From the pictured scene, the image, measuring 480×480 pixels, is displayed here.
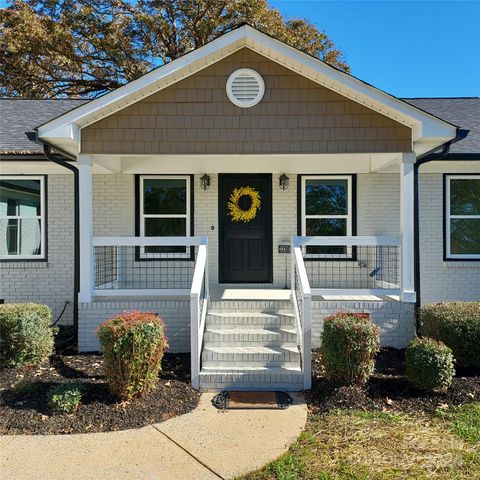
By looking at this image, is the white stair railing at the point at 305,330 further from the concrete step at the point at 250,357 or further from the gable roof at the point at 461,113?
the gable roof at the point at 461,113

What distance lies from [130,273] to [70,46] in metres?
14.4

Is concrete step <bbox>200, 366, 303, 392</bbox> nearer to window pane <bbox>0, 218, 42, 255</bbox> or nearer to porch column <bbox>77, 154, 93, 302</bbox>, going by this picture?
porch column <bbox>77, 154, 93, 302</bbox>

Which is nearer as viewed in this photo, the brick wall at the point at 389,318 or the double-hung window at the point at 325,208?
the brick wall at the point at 389,318

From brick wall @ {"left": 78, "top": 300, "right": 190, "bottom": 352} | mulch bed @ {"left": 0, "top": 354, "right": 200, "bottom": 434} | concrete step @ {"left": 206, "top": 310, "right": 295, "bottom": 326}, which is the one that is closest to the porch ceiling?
brick wall @ {"left": 78, "top": 300, "right": 190, "bottom": 352}

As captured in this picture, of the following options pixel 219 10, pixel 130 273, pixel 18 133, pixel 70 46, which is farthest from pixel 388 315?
pixel 70 46

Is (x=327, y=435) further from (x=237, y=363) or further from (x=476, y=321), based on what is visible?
(x=476, y=321)

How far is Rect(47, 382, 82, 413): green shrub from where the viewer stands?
14.6ft

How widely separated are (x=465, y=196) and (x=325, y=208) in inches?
107

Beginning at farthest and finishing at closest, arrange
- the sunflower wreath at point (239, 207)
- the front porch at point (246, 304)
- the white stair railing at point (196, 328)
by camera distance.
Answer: the sunflower wreath at point (239, 207)
the front porch at point (246, 304)
the white stair railing at point (196, 328)

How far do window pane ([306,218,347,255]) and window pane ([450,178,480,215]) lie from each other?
2.13 metres

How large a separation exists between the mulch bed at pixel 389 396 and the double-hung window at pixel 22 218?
5976 mm

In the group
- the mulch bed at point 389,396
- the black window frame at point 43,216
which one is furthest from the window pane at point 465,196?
the black window frame at point 43,216

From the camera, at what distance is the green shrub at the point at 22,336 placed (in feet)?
18.3

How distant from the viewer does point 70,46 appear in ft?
60.2
